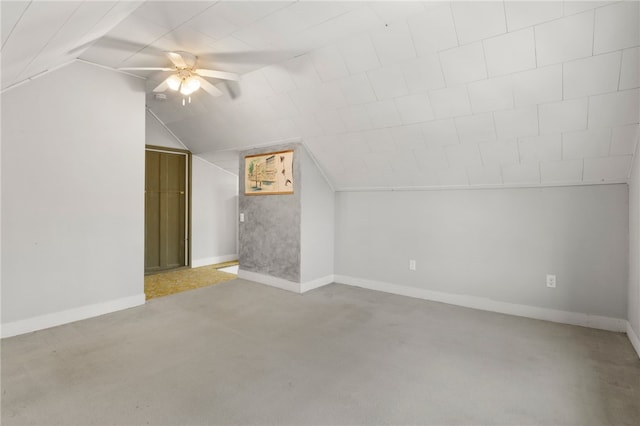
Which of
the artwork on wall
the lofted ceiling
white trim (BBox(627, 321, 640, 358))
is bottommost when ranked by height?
white trim (BBox(627, 321, 640, 358))

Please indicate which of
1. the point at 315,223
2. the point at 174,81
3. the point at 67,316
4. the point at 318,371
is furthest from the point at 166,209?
the point at 318,371

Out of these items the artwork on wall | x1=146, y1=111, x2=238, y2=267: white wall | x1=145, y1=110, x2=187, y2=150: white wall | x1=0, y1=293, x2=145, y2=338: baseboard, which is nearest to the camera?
x1=0, y1=293, x2=145, y2=338: baseboard

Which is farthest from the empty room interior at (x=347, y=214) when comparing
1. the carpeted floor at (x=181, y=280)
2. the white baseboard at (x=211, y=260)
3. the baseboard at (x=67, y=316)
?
the white baseboard at (x=211, y=260)

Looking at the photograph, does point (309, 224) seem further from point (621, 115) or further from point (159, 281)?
point (621, 115)

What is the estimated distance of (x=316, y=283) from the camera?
459cm

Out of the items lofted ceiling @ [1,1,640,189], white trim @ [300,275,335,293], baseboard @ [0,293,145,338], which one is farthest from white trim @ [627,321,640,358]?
baseboard @ [0,293,145,338]

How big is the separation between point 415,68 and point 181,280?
173 inches

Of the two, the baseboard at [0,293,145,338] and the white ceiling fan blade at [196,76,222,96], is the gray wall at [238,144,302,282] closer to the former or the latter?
the white ceiling fan blade at [196,76,222,96]

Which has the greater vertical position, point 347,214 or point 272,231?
point 347,214

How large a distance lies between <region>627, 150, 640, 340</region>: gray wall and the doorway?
19.6 ft

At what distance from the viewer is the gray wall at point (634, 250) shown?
101 inches

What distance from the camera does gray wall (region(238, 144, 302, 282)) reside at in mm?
4410

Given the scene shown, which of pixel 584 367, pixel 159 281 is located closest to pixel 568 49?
pixel 584 367

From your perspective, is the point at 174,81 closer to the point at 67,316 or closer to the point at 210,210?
the point at 67,316
